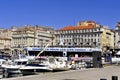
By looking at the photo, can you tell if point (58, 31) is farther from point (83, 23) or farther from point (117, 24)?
point (117, 24)

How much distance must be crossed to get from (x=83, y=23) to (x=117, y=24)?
19.6 m

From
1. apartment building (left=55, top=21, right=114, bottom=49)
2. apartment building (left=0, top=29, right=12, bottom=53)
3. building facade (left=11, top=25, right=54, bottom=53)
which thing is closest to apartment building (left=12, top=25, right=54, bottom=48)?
building facade (left=11, top=25, right=54, bottom=53)

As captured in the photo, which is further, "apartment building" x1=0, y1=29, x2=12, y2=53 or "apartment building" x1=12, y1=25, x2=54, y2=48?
"apartment building" x1=0, y1=29, x2=12, y2=53

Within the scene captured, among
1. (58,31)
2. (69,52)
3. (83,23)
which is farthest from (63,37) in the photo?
(69,52)

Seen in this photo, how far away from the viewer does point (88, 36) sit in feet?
518

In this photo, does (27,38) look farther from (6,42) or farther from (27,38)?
(6,42)

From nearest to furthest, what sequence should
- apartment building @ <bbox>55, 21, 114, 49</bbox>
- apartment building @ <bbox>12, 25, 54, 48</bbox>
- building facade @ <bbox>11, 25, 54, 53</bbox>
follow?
apartment building @ <bbox>55, 21, 114, 49</bbox>
building facade @ <bbox>11, 25, 54, 53</bbox>
apartment building @ <bbox>12, 25, 54, 48</bbox>

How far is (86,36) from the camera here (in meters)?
159

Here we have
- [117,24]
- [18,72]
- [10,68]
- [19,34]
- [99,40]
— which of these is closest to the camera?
[18,72]

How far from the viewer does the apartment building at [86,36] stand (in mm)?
153375

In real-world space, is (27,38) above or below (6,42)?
above

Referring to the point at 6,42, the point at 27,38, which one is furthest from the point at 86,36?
the point at 6,42

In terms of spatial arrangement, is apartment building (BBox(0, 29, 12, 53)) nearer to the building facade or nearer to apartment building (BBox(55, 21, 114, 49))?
the building facade

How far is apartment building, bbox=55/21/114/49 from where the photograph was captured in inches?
6038
